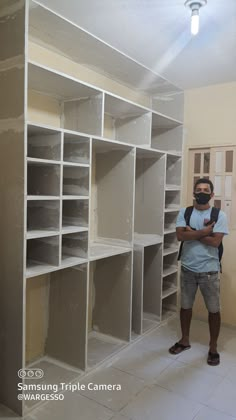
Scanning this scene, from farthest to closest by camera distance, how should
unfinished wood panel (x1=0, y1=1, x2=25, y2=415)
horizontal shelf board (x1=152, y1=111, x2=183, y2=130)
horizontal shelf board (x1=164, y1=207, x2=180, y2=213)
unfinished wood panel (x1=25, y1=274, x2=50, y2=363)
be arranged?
1. horizontal shelf board (x1=164, y1=207, x2=180, y2=213)
2. horizontal shelf board (x1=152, y1=111, x2=183, y2=130)
3. unfinished wood panel (x1=25, y1=274, x2=50, y2=363)
4. unfinished wood panel (x1=0, y1=1, x2=25, y2=415)

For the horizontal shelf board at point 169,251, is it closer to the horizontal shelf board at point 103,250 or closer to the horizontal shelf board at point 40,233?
the horizontal shelf board at point 103,250

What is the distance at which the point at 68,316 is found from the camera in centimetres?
259

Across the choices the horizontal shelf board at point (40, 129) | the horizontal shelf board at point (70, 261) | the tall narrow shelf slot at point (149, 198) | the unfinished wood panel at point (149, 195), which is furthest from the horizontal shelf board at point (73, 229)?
the unfinished wood panel at point (149, 195)

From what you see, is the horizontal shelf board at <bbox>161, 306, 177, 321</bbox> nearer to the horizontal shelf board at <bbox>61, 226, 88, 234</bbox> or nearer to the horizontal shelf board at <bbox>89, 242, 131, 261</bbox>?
the horizontal shelf board at <bbox>89, 242, 131, 261</bbox>

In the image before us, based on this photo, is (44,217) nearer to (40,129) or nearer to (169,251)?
(40,129)

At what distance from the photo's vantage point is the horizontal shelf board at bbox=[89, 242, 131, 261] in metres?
2.64

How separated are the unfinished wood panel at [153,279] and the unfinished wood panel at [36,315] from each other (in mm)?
1210

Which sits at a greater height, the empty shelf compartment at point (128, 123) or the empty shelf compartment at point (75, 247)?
the empty shelf compartment at point (128, 123)

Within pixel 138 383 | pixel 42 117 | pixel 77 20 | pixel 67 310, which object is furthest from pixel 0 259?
pixel 77 20

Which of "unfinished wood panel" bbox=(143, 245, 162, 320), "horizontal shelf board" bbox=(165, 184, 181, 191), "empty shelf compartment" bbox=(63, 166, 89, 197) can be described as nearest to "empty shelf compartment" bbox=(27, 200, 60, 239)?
"empty shelf compartment" bbox=(63, 166, 89, 197)

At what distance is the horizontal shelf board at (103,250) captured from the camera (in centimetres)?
264

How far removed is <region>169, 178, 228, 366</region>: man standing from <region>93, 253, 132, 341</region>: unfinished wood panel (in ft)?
1.60

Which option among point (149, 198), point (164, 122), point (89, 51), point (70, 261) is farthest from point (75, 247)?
point (164, 122)

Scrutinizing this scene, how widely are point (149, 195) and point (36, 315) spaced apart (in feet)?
5.37
